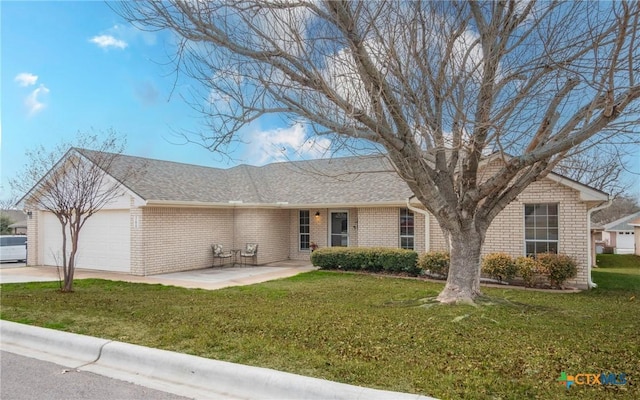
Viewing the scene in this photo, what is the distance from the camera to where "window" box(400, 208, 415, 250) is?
15.5 meters

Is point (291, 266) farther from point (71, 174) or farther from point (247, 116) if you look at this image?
point (247, 116)

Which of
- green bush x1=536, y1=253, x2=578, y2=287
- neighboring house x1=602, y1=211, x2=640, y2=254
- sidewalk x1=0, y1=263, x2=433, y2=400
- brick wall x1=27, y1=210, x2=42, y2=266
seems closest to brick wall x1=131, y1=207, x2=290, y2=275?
brick wall x1=27, y1=210, x2=42, y2=266

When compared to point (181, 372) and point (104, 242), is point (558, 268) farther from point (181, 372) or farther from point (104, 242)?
point (104, 242)

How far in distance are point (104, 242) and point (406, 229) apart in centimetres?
1138

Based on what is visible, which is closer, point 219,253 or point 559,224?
point 559,224

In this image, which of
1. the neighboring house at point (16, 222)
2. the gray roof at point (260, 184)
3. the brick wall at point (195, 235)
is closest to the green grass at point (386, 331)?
the brick wall at point (195, 235)

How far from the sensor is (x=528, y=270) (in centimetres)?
1157

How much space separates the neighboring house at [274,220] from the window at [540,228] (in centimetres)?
3

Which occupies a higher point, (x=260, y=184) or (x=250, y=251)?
(x=260, y=184)

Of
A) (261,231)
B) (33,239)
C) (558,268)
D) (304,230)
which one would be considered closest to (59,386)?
(558,268)

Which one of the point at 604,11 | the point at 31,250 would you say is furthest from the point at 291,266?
the point at 604,11

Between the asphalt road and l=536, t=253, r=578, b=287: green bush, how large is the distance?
10.6 metres

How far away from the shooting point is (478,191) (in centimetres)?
770

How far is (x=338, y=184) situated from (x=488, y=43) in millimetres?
11824
